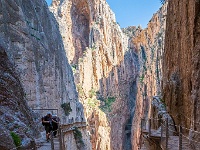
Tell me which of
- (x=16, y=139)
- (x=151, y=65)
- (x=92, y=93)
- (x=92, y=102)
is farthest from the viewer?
(x=92, y=93)

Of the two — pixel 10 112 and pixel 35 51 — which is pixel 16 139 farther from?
pixel 35 51

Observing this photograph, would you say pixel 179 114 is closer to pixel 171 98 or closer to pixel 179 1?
pixel 171 98

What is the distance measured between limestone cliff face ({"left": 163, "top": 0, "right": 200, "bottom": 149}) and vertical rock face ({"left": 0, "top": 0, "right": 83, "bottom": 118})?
10.1 m

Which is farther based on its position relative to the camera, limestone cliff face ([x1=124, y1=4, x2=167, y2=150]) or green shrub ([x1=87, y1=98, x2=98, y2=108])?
green shrub ([x1=87, y1=98, x2=98, y2=108])

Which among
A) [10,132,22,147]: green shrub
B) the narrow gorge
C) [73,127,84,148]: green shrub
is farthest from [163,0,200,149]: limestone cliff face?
[73,127,84,148]: green shrub

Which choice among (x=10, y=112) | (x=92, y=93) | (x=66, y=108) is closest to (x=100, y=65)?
Result: (x=92, y=93)

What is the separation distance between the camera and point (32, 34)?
861 inches

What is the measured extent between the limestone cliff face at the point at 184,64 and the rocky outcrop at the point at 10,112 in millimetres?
5217

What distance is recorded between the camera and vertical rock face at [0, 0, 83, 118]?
18.9 meters

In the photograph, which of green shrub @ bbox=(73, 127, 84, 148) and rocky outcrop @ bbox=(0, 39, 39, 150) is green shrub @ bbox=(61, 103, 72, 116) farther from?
rocky outcrop @ bbox=(0, 39, 39, 150)

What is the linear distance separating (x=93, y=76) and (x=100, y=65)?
140 inches

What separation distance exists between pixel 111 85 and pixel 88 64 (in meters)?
7.74

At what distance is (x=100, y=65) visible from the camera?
57375 mm

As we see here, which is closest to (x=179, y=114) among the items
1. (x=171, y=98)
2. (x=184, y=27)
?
(x=171, y=98)
